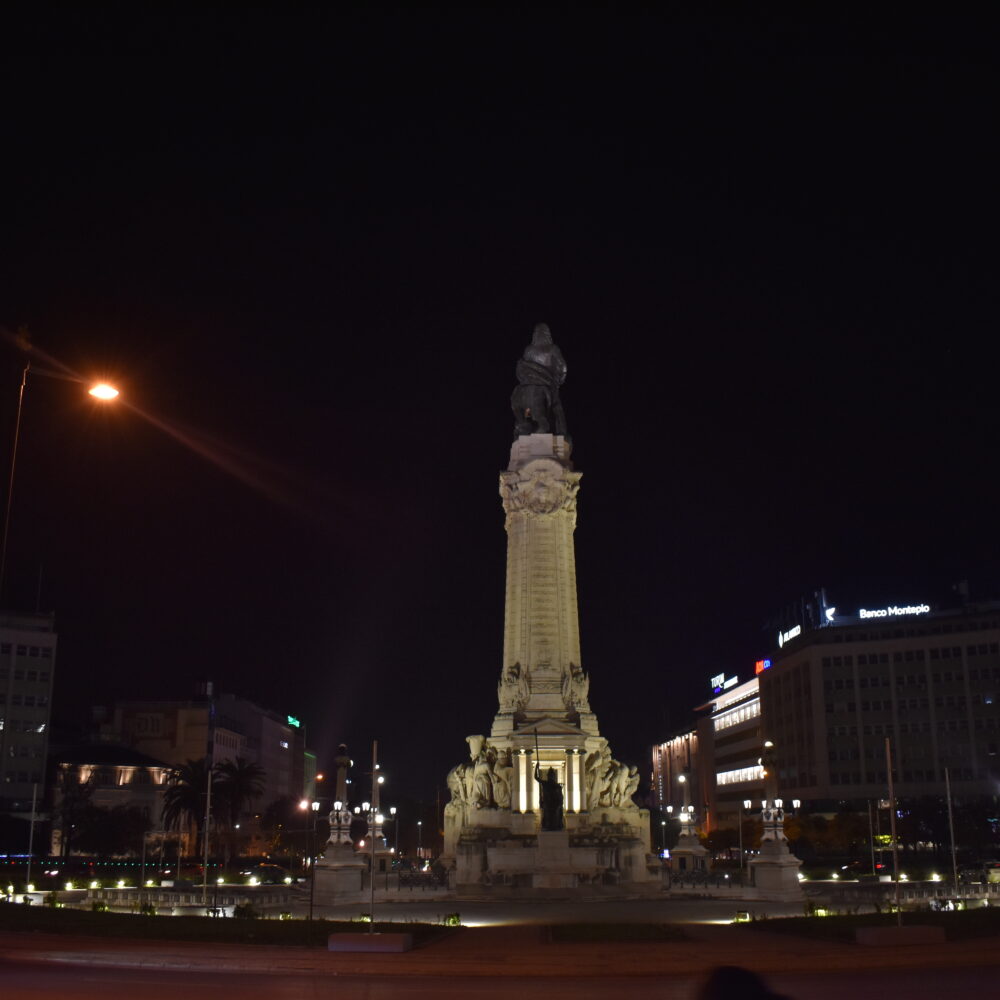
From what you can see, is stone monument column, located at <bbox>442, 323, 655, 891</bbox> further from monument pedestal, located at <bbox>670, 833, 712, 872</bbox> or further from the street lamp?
the street lamp

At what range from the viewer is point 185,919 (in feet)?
102

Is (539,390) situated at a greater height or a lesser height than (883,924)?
greater

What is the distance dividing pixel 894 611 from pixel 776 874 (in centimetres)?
8364

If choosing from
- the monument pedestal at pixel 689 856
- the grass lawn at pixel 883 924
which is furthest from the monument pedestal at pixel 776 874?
the monument pedestal at pixel 689 856

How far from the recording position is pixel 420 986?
20.8m

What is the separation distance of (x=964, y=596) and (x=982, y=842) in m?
43.9

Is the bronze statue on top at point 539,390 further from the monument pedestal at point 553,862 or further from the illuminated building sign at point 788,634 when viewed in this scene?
the illuminated building sign at point 788,634

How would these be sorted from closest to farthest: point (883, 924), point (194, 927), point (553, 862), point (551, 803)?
point (194, 927)
point (883, 924)
point (553, 862)
point (551, 803)

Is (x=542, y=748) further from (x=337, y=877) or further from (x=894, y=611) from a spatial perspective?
(x=894, y=611)

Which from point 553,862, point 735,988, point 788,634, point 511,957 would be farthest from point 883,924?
point 788,634

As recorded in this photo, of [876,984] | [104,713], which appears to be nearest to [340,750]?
[876,984]

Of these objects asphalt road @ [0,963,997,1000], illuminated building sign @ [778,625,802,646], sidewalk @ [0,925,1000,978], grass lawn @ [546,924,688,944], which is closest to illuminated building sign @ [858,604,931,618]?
illuminated building sign @ [778,625,802,646]

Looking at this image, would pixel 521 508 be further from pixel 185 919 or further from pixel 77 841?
pixel 77 841

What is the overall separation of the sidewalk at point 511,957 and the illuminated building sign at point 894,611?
10332cm
